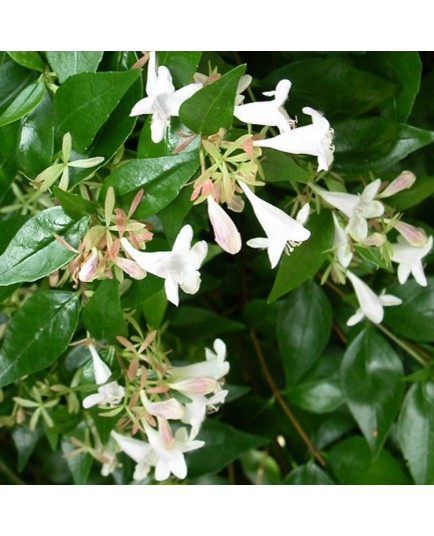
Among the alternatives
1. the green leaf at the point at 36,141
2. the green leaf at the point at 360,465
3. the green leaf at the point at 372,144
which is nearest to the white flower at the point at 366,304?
the green leaf at the point at 372,144

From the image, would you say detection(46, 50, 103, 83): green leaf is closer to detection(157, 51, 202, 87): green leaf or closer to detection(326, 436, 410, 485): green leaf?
detection(157, 51, 202, 87): green leaf

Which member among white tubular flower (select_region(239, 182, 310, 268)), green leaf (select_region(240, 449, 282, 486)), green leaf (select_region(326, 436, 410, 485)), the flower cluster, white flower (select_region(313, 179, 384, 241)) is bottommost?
green leaf (select_region(240, 449, 282, 486))

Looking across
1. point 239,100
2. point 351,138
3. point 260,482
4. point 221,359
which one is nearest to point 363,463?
point 260,482

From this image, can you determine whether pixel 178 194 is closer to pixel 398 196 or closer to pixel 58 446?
pixel 398 196

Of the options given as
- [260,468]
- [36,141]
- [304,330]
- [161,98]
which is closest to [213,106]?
[161,98]

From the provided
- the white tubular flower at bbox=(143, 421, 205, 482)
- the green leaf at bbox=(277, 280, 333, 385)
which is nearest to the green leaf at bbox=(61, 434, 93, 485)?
the white tubular flower at bbox=(143, 421, 205, 482)
